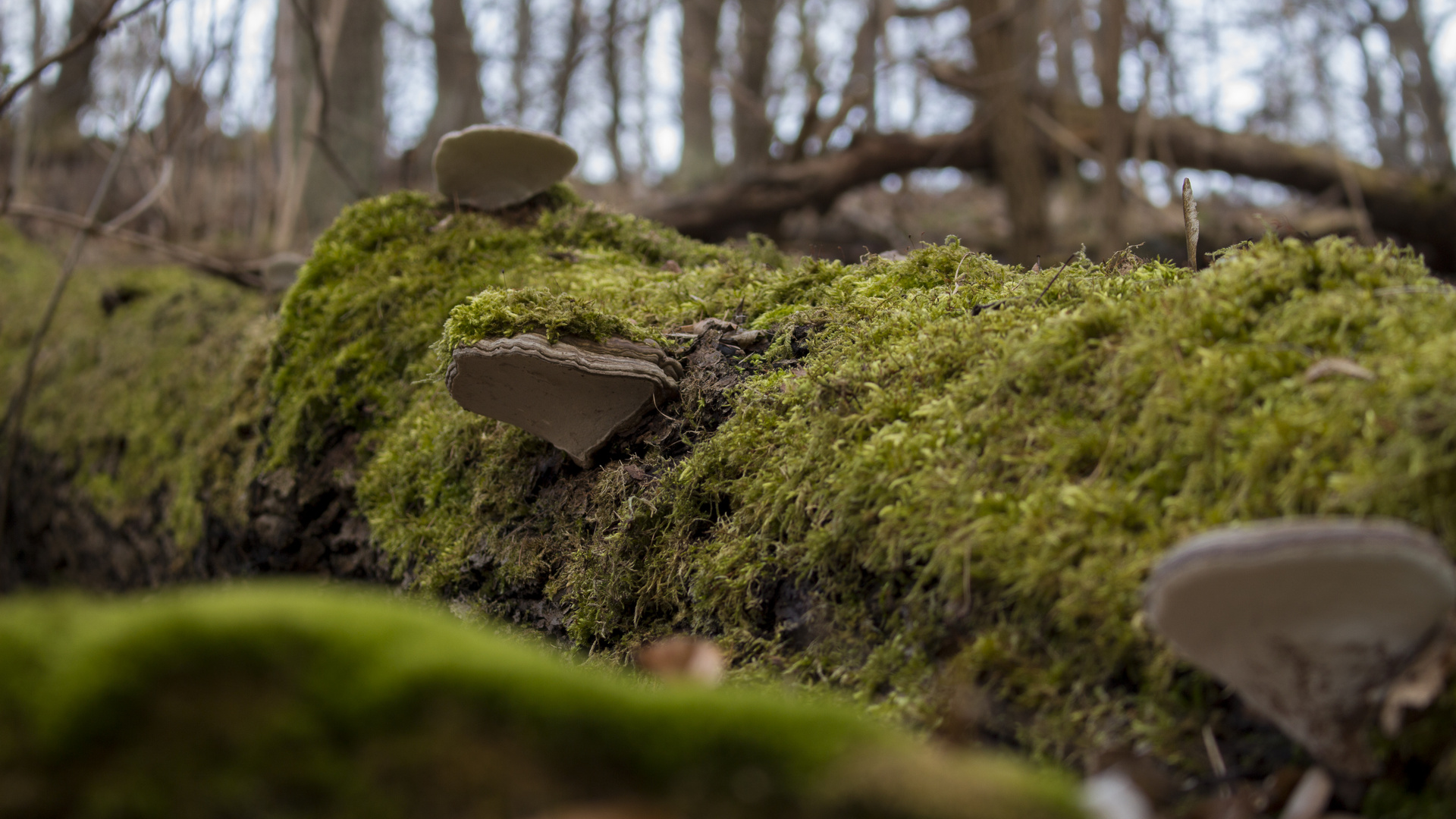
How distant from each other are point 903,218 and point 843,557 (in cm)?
1065

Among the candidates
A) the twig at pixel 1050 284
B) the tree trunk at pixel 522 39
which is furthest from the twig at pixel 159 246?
the tree trunk at pixel 522 39

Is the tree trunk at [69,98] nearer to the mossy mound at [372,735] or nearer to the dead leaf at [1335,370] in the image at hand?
the mossy mound at [372,735]

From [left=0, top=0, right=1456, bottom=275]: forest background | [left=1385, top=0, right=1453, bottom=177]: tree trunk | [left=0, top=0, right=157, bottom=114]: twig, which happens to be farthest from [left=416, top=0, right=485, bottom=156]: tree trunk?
[left=1385, top=0, right=1453, bottom=177]: tree trunk

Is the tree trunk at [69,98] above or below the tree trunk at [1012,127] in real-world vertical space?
above

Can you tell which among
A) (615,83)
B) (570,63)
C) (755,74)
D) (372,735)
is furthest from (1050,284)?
(615,83)

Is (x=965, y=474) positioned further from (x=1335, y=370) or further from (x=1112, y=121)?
(x=1112, y=121)

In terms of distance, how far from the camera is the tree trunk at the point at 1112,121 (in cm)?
798

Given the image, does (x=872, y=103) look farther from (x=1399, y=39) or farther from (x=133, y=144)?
(x=1399, y=39)

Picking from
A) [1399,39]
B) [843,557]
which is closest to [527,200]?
[843,557]

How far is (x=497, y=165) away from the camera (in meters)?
3.91

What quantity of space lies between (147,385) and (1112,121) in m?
7.81

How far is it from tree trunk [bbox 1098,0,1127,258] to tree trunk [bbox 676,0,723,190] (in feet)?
21.1

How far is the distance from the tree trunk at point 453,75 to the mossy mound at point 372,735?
11294mm

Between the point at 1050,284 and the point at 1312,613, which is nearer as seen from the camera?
the point at 1312,613
